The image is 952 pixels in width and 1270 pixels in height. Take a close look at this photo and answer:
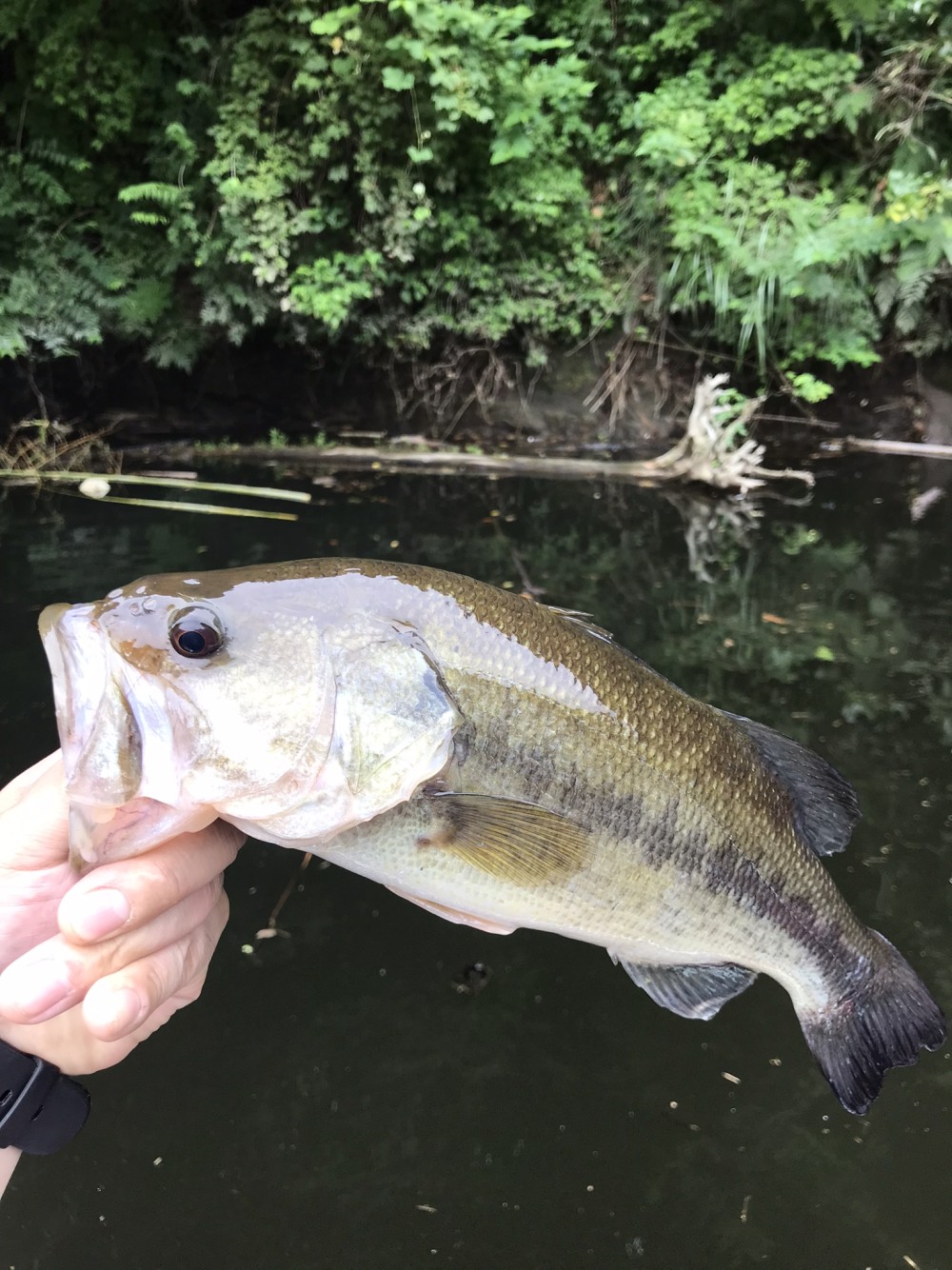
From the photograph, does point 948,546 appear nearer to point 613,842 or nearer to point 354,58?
point 613,842

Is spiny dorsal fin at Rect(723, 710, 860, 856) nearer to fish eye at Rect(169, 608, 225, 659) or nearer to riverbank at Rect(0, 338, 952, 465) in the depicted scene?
fish eye at Rect(169, 608, 225, 659)

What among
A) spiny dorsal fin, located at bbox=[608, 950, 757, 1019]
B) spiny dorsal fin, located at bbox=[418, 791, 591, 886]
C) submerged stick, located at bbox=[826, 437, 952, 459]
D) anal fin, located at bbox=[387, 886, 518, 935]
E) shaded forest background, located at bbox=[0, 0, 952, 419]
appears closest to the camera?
spiny dorsal fin, located at bbox=[418, 791, 591, 886]

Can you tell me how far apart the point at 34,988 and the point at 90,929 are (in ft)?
0.34

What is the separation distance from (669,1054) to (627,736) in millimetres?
1392

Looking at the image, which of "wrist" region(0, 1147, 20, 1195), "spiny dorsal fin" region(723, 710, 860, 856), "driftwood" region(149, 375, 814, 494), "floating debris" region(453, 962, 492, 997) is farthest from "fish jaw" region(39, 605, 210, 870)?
"driftwood" region(149, 375, 814, 494)

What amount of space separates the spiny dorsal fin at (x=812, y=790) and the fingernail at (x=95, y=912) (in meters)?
1.23

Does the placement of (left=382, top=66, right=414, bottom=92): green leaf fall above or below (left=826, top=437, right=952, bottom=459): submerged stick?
above

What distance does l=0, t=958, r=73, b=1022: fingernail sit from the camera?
1118mm

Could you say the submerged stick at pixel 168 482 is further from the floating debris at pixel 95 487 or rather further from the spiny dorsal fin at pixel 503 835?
the spiny dorsal fin at pixel 503 835

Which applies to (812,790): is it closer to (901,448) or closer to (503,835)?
(503,835)

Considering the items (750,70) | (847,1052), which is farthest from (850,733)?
(750,70)

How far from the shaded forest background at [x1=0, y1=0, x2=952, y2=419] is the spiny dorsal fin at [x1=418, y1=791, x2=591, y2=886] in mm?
7679

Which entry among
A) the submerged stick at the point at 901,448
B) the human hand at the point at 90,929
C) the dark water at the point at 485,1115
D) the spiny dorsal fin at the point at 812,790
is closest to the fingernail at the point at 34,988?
the human hand at the point at 90,929

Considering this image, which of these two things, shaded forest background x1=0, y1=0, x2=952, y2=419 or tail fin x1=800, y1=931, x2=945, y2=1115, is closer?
tail fin x1=800, y1=931, x2=945, y2=1115
